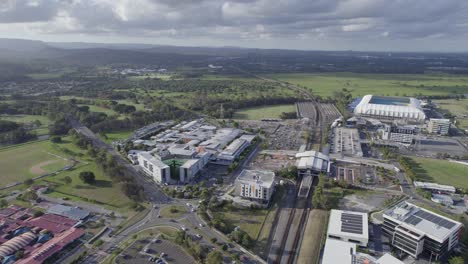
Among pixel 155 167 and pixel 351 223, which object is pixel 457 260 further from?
pixel 155 167

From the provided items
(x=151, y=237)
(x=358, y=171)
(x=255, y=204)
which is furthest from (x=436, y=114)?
(x=151, y=237)

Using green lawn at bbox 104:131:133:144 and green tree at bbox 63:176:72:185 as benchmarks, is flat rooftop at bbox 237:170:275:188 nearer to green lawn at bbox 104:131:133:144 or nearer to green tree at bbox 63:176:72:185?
green tree at bbox 63:176:72:185

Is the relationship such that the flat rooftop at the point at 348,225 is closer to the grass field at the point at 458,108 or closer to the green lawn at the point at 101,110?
the grass field at the point at 458,108

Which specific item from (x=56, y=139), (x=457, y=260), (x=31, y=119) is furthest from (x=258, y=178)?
(x=31, y=119)

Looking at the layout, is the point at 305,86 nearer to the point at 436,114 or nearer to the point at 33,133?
the point at 436,114

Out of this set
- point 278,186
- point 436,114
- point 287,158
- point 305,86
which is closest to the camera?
point 278,186
